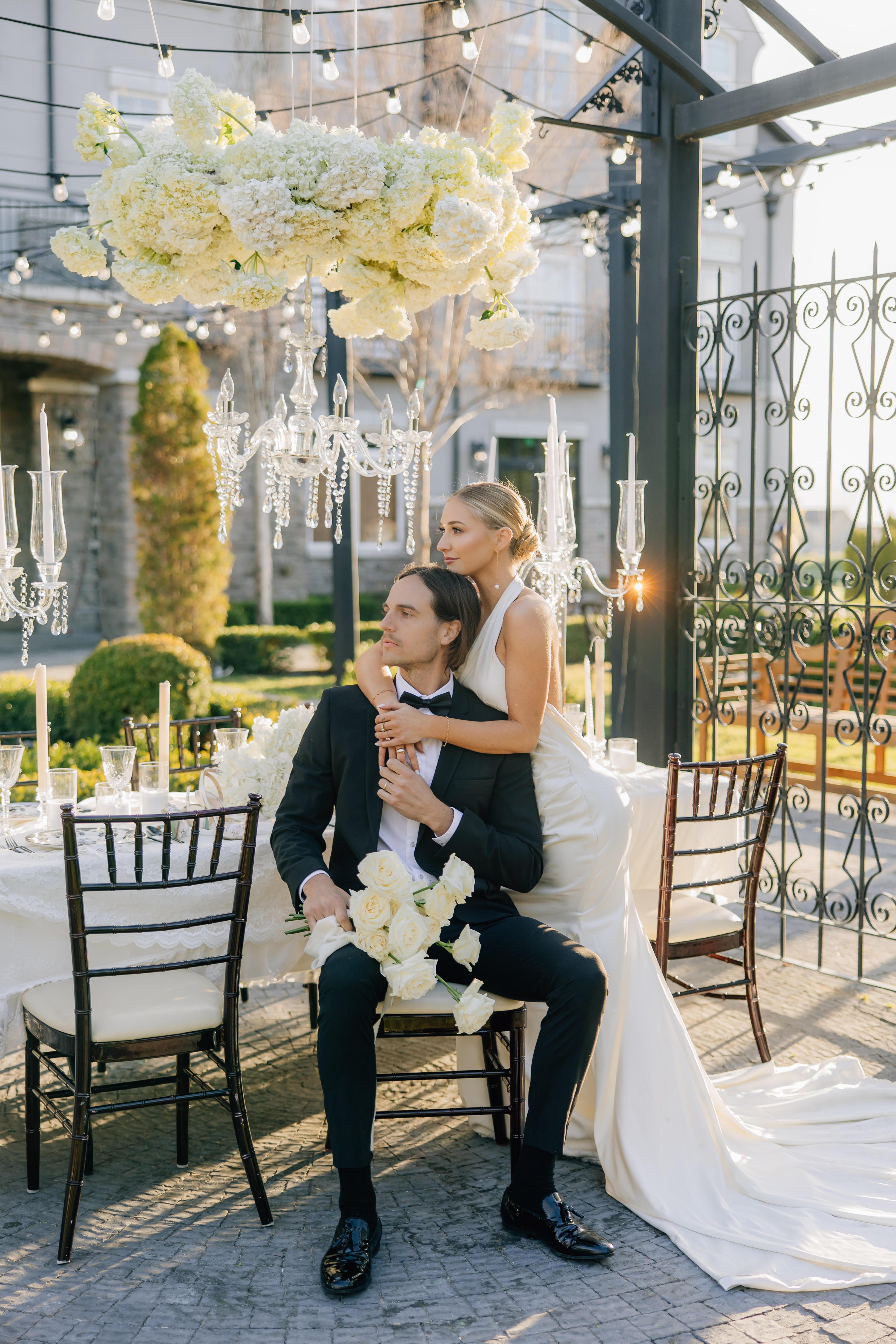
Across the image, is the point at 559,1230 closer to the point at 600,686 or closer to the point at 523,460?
the point at 600,686

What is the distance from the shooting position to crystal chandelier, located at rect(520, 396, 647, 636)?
14.2 ft

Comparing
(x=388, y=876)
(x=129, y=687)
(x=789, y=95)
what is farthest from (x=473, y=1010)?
(x=129, y=687)

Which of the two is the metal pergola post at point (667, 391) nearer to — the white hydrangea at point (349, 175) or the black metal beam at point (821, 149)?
the black metal beam at point (821, 149)

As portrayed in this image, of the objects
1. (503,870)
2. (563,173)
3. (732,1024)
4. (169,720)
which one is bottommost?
(732,1024)

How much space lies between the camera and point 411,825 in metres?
3.28

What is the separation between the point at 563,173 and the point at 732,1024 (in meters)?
13.6

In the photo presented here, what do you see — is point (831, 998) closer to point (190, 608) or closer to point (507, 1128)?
point (507, 1128)

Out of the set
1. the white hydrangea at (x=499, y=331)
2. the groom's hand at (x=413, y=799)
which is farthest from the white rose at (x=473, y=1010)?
the white hydrangea at (x=499, y=331)

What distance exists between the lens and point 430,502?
1845cm

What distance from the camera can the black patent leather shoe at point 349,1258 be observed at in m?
2.73

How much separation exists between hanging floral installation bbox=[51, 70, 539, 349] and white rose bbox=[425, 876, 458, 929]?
1626mm

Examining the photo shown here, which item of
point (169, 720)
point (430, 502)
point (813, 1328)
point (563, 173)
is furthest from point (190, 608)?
point (813, 1328)

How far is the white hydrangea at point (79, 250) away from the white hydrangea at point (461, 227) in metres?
1.00

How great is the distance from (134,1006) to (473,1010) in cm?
93
